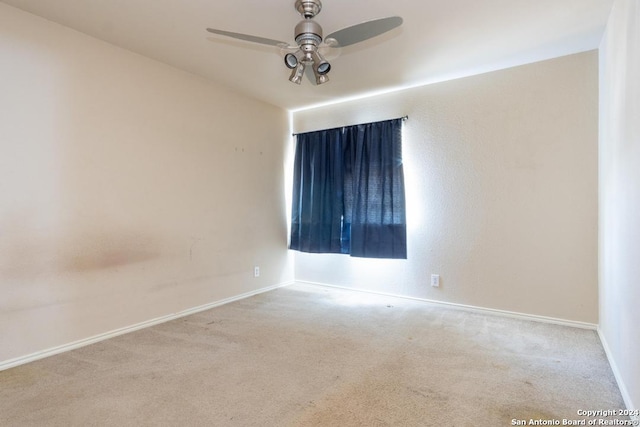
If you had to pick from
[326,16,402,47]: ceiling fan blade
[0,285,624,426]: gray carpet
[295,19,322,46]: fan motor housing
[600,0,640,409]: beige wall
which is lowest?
[0,285,624,426]: gray carpet

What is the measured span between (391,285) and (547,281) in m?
1.55

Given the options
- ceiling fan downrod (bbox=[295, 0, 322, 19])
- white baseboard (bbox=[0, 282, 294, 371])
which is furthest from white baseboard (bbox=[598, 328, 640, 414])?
white baseboard (bbox=[0, 282, 294, 371])

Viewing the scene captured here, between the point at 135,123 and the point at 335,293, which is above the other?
the point at 135,123

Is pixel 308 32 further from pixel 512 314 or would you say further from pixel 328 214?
pixel 512 314

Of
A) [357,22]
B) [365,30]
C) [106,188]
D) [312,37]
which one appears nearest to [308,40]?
[312,37]

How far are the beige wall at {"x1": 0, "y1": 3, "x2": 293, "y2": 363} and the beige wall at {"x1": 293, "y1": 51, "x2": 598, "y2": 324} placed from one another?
1.94 meters

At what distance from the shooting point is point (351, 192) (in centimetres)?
409

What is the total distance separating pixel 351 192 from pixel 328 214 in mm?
420

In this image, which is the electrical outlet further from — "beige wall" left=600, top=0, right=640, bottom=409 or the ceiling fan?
the ceiling fan

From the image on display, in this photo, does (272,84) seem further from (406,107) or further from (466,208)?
(466,208)

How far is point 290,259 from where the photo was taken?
466cm

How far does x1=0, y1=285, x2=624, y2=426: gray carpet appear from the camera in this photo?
1686 mm

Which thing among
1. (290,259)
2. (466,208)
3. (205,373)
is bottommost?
(205,373)

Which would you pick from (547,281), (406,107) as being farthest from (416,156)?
(547,281)
